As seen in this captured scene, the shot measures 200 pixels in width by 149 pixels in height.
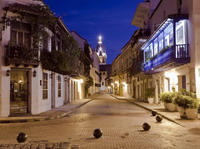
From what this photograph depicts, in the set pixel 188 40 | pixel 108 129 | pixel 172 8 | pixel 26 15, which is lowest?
pixel 108 129

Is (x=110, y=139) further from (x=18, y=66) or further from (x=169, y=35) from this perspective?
(x=169, y=35)

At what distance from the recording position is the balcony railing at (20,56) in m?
17.0

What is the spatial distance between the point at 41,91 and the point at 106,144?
38.1 feet

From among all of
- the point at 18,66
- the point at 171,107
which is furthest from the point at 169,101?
the point at 18,66

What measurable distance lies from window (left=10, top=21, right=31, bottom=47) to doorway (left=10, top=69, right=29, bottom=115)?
1807 millimetres

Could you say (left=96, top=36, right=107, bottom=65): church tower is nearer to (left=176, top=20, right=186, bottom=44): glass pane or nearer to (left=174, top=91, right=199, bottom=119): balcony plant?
(left=176, top=20, right=186, bottom=44): glass pane

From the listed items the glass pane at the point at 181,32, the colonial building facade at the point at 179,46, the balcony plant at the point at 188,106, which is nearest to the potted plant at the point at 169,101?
the colonial building facade at the point at 179,46

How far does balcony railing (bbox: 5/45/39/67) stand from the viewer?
670 inches

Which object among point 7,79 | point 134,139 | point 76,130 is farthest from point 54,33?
point 134,139

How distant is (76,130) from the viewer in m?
12.0

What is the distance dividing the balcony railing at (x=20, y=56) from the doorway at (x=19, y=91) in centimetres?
98

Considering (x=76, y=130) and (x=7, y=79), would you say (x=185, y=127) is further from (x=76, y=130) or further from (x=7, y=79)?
(x=7, y=79)

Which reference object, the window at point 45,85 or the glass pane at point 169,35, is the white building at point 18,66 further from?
the glass pane at point 169,35

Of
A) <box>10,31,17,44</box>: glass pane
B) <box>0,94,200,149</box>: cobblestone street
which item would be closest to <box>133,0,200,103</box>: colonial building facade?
<box>0,94,200,149</box>: cobblestone street
